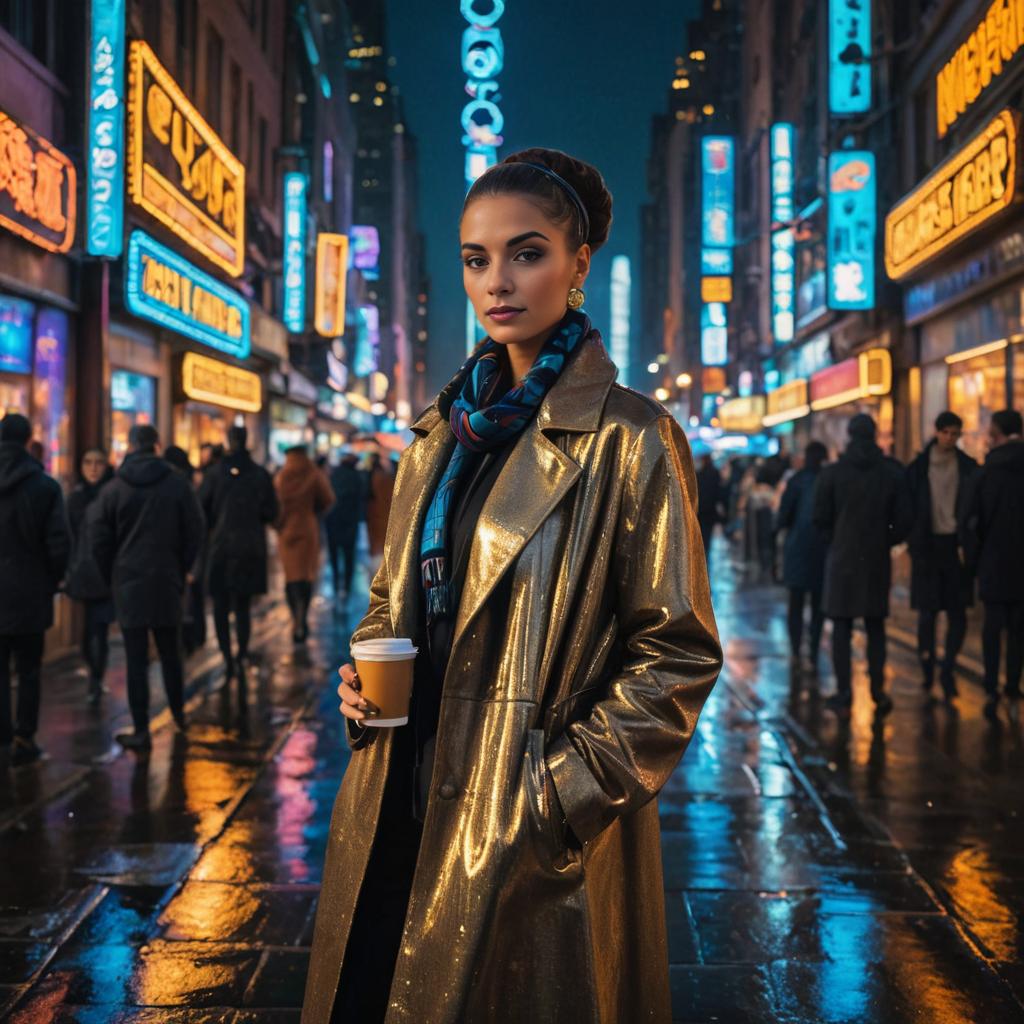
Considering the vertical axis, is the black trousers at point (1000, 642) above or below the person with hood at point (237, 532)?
below

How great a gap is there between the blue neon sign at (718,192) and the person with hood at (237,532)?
39868mm

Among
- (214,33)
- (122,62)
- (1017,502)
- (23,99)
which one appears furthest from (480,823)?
(214,33)

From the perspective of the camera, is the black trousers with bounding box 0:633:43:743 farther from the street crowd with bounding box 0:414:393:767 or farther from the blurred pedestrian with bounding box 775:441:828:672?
the blurred pedestrian with bounding box 775:441:828:672

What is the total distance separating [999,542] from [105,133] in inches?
376

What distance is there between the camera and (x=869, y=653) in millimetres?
9250

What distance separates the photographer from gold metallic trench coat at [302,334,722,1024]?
2.08m

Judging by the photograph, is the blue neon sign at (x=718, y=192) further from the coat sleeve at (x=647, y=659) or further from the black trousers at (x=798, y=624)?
the coat sleeve at (x=647, y=659)

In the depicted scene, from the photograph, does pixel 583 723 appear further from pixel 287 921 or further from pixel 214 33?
pixel 214 33

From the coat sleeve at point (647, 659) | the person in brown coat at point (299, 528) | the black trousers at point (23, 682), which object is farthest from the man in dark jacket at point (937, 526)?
the coat sleeve at point (647, 659)

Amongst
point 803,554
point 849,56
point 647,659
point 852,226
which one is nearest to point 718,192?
point 849,56

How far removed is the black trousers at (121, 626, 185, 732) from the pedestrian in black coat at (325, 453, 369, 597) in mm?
8236

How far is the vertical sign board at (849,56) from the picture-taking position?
64.7 ft

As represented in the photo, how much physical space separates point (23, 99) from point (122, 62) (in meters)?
1.50

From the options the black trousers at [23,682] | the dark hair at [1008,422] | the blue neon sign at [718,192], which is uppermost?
the blue neon sign at [718,192]
